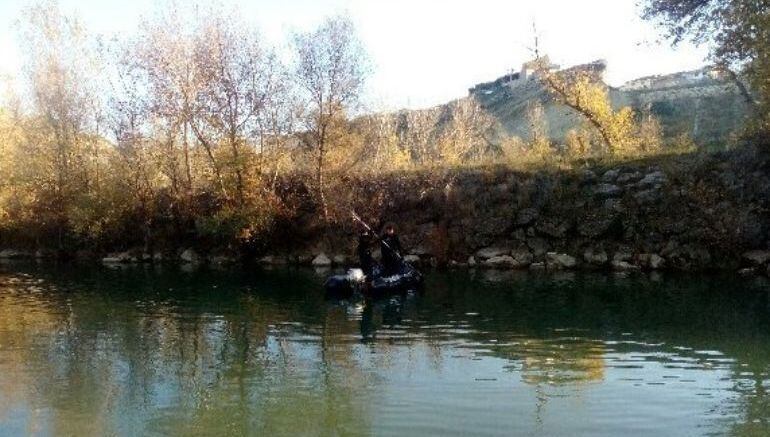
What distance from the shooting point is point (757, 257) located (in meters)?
29.5

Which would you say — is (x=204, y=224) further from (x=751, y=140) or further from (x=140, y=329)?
(x=751, y=140)

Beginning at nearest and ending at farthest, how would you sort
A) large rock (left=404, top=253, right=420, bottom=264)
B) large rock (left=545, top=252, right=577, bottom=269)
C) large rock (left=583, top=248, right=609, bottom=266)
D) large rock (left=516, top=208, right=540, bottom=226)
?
large rock (left=583, top=248, right=609, bottom=266) < large rock (left=545, top=252, right=577, bottom=269) < large rock (left=516, top=208, right=540, bottom=226) < large rock (left=404, top=253, right=420, bottom=264)

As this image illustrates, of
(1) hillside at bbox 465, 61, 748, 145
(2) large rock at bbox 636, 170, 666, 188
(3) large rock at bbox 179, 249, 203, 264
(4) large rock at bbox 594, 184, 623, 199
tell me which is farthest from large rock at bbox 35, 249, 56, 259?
(1) hillside at bbox 465, 61, 748, 145

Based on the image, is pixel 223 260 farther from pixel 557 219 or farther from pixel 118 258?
pixel 557 219

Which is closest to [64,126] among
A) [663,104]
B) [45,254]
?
[45,254]

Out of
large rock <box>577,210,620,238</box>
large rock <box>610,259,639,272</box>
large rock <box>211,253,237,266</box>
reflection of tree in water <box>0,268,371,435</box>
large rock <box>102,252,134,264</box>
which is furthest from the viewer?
large rock <box>102,252,134,264</box>

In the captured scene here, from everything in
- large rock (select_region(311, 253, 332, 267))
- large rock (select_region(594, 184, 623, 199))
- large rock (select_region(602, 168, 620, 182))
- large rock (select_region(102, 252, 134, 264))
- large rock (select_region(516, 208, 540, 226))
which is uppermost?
large rock (select_region(602, 168, 620, 182))

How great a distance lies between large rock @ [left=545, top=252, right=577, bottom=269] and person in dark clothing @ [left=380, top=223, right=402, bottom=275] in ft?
36.6

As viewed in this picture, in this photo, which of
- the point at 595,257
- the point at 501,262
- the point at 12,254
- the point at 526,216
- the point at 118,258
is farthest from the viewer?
the point at 12,254

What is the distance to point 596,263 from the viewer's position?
3241cm

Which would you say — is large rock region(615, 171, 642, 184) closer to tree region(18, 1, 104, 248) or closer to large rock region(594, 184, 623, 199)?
large rock region(594, 184, 623, 199)

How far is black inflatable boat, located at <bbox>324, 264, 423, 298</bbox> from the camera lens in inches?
913

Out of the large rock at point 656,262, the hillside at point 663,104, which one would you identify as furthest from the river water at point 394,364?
the hillside at point 663,104

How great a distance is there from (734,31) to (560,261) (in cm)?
1267
